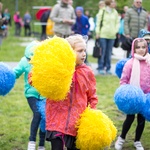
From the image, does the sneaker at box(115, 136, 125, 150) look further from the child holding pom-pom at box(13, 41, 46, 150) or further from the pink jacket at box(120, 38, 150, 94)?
the child holding pom-pom at box(13, 41, 46, 150)

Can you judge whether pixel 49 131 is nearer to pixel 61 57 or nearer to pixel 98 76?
pixel 61 57

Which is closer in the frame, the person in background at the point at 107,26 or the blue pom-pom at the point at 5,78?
the blue pom-pom at the point at 5,78

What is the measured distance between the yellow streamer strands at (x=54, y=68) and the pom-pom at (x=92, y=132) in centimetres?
32

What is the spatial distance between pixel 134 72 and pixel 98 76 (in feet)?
18.3

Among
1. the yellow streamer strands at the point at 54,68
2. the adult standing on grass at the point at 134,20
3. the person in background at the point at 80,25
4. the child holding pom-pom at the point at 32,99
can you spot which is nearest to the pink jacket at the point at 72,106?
the yellow streamer strands at the point at 54,68

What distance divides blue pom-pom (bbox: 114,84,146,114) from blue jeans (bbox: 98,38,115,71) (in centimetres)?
579

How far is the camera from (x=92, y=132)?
140 inches

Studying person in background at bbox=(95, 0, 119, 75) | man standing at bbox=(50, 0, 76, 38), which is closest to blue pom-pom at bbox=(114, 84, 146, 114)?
man standing at bbox=(50, 0, 76, 38)

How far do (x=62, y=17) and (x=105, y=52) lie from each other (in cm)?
154

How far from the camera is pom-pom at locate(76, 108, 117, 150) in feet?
11.7

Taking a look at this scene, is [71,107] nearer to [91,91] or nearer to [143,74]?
[91,91]

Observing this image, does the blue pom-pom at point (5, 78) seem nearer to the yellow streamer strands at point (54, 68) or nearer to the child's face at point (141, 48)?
the yellow streamer strands at point (54, 68)

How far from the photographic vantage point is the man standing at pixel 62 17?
9.76 metres

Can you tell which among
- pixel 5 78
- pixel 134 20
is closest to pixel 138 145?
pixel 5 78
